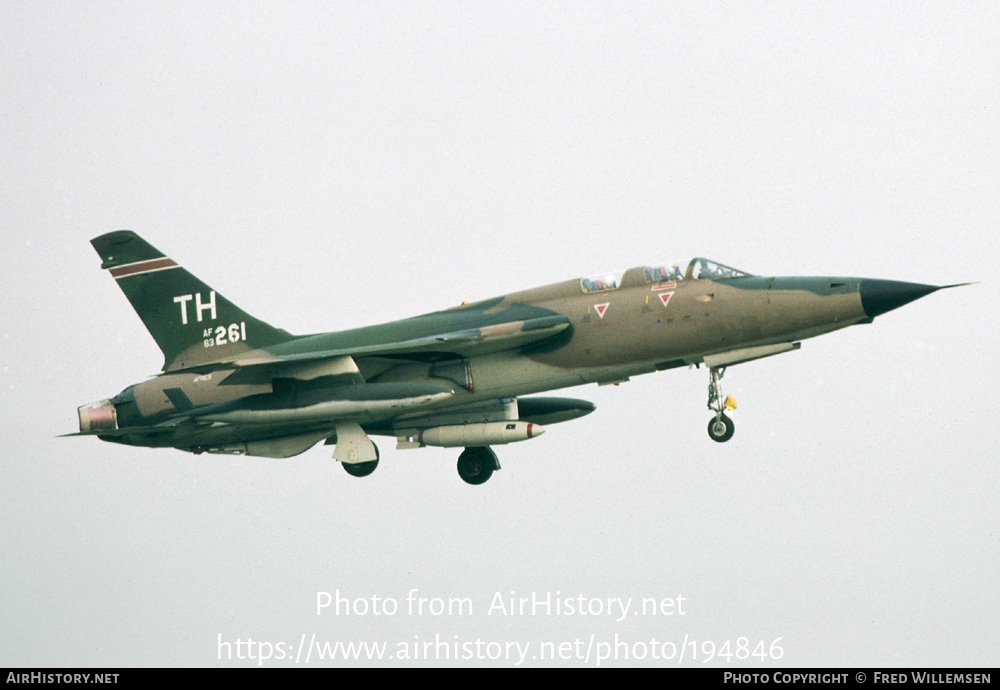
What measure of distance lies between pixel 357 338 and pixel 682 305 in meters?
5.82

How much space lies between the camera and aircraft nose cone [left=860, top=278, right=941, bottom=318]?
22.5 meters

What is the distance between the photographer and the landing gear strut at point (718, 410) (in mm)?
23547

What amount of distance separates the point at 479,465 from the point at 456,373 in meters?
3.12

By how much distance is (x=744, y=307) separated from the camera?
23.1m

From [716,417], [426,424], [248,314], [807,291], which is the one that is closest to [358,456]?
[426,424]

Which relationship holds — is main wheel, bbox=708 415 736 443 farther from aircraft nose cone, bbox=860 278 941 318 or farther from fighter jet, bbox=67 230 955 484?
aircraft nose cone, bbox=860 278 941 318

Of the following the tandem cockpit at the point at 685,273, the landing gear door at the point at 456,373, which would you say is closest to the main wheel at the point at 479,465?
the landing gear door at the point at 456,373

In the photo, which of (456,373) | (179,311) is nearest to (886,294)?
(456,373)

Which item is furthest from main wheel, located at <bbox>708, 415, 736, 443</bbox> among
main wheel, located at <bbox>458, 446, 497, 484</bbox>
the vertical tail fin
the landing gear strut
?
the vertical tail fin

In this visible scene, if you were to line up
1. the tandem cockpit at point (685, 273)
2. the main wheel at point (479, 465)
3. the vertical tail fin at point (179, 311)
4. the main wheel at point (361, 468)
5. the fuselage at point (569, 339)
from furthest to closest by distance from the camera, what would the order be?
the main wheel at point (479, 465) < the vertical tail fin at point (179, 311) < the main wheel at point (361, 468) < the tandem cockpit at point (685, 273) < the fuselage at point (569, 339)

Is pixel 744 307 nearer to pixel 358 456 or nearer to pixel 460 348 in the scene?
pixel 460 348

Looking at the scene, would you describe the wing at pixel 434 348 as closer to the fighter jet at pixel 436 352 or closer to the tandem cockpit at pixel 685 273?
the fighter jet at pixel 436 352

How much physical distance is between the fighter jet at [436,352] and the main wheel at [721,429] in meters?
0.02

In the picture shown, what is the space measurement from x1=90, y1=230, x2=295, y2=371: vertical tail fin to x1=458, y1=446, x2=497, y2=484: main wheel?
13.5 feet
